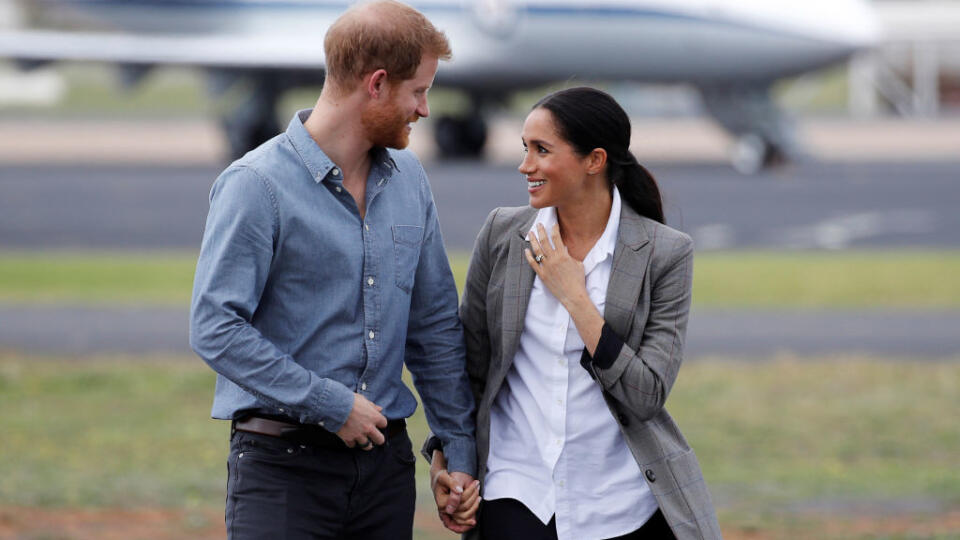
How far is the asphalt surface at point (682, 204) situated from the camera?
18.2 metres

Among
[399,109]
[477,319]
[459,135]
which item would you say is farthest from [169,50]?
[399,109]

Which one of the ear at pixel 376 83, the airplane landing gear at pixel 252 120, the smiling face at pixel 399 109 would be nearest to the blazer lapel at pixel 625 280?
the smiling face at pixel 399 109

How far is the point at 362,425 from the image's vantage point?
3.08m

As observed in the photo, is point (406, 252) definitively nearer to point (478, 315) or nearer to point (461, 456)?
point (478, 315)

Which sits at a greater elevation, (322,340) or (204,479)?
(322,340)

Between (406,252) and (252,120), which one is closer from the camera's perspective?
(406,252)

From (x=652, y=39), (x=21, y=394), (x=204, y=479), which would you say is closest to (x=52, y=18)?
(x=652, y=39)

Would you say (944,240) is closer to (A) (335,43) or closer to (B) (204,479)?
(B) (204,479)

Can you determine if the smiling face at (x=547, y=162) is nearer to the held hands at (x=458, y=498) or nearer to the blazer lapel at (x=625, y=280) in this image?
the blazer lapel at (x=625, y=280)

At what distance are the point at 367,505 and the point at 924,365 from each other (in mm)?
7441

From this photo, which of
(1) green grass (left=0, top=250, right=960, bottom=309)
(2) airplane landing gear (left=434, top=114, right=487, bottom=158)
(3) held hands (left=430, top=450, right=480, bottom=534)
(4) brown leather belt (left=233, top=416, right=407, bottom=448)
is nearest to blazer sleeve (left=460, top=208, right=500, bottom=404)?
(3) held hands (left=430, top=450, right=480, bottom=534)

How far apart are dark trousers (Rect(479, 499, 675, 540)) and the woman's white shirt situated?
0.06 ft

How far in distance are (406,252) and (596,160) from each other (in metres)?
0.47

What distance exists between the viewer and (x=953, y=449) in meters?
7.65
